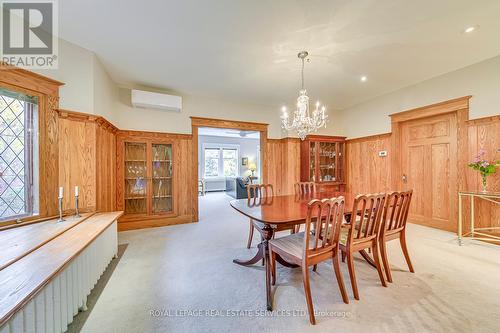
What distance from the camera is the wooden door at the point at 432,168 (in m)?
3.27

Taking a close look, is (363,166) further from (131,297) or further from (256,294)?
(131,297)

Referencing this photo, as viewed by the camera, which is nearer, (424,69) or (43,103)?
(43,103)

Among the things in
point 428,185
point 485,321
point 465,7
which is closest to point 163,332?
point 485,321

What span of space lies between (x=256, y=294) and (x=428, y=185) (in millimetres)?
3862

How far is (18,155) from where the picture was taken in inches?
76.1

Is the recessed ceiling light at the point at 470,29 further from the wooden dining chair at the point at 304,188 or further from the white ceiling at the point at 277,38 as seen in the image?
the wooden dining chair at the point at 304,188

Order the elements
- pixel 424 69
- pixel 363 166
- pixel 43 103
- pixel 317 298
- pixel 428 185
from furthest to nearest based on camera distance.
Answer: pixel 363 166 → pixel 428 185 → pixel 424 69 → pixel 43 103 → pixel 317 298

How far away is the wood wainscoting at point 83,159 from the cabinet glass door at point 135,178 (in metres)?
0.82

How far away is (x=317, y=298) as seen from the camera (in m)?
1.72

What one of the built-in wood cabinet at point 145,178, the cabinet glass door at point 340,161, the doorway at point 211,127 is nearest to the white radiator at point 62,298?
the built-in wood cabinet at point 145,178

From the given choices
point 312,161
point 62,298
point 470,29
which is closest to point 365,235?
point 62,298

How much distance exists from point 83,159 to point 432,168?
18.5 ft

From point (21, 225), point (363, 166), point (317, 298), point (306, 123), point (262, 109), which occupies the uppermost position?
point (262, 109)

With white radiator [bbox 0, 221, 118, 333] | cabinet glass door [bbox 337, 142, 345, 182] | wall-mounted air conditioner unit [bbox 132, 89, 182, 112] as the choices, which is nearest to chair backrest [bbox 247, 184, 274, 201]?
white radiator [bbox 0, 221, 118, 333]
